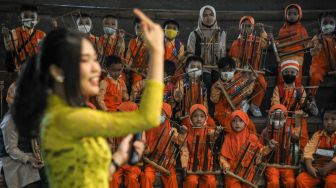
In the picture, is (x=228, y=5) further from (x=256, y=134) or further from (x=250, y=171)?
(x=250, y=171)

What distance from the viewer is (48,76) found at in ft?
6.96

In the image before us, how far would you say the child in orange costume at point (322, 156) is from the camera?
244 inches

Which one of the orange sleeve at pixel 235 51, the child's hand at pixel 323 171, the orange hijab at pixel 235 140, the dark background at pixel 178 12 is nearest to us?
the child's hand at pixel 323 171

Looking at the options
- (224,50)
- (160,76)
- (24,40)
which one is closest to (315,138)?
(224,50)

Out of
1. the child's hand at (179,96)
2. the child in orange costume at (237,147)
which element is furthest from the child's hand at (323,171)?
the child's hand at (179,96)

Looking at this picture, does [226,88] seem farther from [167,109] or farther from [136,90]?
[136,90]

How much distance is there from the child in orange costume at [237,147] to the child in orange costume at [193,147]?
19cm

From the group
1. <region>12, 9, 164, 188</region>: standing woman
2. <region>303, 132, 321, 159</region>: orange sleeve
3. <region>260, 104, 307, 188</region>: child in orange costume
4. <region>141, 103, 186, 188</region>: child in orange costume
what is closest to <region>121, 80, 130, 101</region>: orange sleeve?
<region>141, 103, 186, 188</region>: child in orange costume

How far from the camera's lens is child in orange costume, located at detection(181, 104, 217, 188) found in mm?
6340

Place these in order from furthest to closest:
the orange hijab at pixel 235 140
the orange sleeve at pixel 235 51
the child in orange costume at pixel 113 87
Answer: the orange sleeve at pixel 235 51, the child in orange costume at pixel 113 87, the orange hijab at pixel 235 140

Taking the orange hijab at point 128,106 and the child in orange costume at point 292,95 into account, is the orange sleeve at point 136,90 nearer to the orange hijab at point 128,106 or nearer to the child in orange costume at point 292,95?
the orange hijab at point 128,106

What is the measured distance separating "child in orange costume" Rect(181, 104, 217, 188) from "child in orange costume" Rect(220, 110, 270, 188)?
194 mm

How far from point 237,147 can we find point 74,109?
15.4 ft

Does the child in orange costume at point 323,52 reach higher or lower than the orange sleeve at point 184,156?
higher
